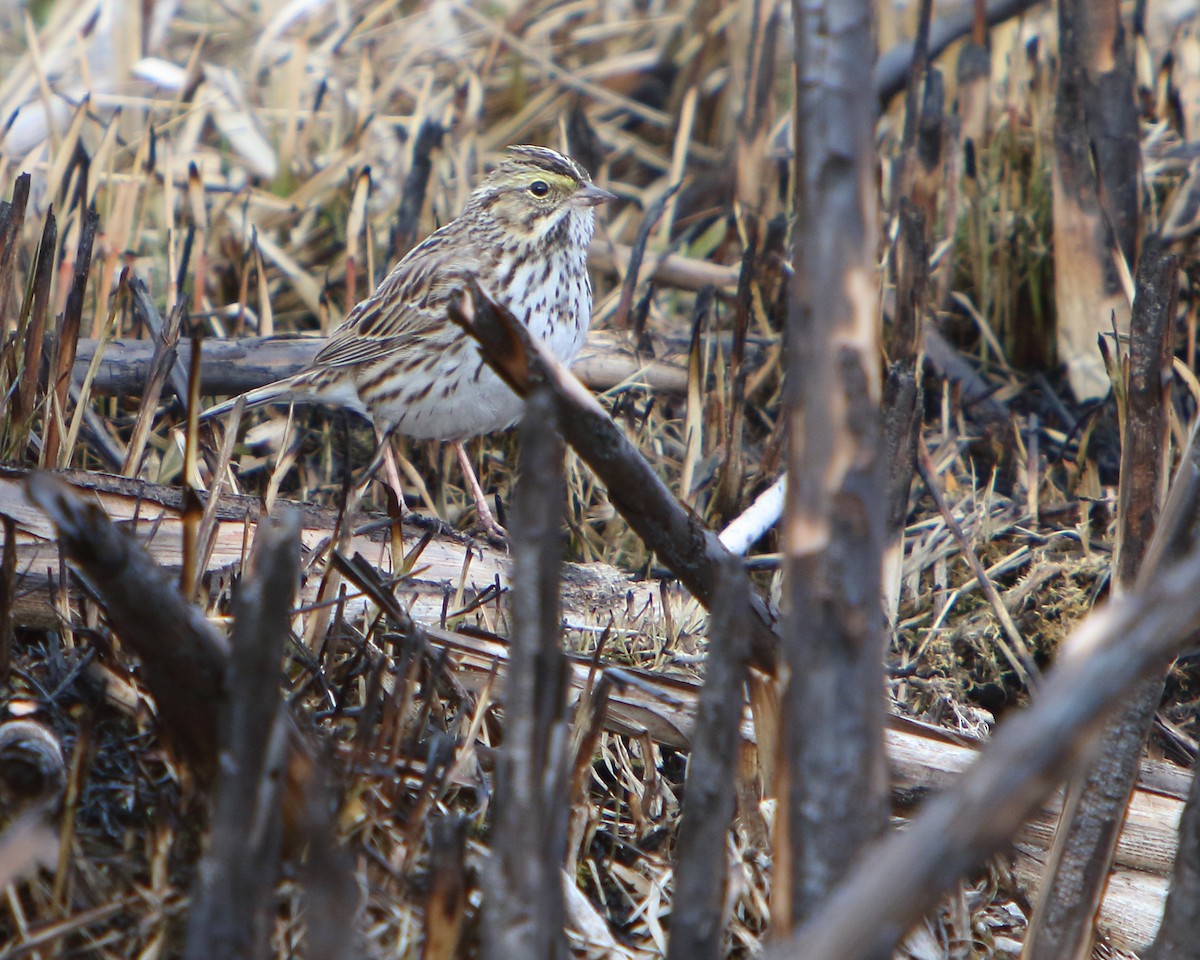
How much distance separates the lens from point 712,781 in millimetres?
1644

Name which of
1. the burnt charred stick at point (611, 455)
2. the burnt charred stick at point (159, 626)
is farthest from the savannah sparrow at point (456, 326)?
the burnt charred stick at point (159, 626)

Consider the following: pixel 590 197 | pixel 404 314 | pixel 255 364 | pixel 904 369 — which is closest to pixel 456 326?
pixel 404 314

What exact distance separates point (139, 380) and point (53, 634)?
1.66 meters

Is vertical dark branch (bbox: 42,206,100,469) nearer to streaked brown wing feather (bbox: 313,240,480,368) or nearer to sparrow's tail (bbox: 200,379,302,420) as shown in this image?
sparrow's tail (bbox: 200,379,302,420)

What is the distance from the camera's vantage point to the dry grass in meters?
2.17

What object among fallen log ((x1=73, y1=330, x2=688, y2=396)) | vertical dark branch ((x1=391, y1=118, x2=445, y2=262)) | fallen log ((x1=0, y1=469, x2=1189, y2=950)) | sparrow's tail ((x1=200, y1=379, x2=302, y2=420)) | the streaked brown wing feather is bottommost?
fallen log ((x1=0, y1=469, x2=1189, y2=950))

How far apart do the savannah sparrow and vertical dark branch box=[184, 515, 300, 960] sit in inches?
104

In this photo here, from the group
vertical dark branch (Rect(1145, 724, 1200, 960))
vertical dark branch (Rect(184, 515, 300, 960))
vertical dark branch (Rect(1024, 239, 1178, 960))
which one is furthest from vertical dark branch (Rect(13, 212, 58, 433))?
vertical dark branch (Rect(1145, 724, 1200, 960))

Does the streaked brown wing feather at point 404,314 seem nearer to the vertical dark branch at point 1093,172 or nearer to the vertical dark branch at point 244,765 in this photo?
the vertical dark branch at point 1093,172

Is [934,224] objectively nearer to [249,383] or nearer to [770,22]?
[770,22]

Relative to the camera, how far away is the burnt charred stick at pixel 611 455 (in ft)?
5.92

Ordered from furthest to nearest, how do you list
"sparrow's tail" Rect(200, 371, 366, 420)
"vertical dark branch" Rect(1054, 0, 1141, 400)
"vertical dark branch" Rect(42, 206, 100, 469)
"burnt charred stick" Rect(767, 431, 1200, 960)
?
"vertical dark branch" Rect(1054, 0, 1141, 400) < "sparrow's tail" Rect(200, 371, 366, 420) < "vertical dark branch" Rect(42, 206, 100, 469) < "burnt charred stick" Rect(767, 431, 1200, 960)

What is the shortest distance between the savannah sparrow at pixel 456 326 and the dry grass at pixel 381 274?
7.9 inches

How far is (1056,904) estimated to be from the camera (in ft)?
6.73
